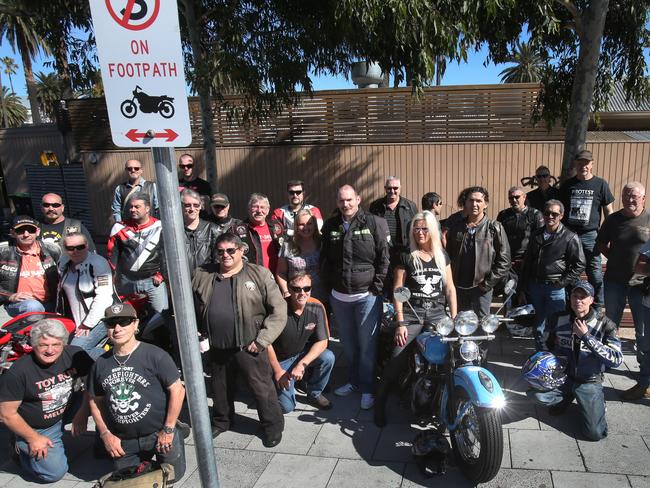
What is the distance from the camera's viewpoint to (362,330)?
14.2 feet

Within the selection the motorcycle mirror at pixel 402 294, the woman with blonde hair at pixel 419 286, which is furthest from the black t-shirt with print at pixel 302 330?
the motorcycle mirror at pixel 402 294

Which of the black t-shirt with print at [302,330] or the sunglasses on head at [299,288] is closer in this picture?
the sunglasses on head at [299,288]

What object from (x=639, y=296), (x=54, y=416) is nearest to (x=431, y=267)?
(x=639, y=296)

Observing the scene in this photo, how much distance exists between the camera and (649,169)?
8.84 m

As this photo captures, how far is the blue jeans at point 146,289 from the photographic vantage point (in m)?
4.74

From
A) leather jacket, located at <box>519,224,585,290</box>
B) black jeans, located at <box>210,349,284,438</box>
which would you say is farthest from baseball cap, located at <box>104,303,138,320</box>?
leather jacket, located at <box>519,224,585,290</box>

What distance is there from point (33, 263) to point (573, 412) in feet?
16.8

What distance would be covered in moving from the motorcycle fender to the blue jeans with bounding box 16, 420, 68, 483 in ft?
9.54

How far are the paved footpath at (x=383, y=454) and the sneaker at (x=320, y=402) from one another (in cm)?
6

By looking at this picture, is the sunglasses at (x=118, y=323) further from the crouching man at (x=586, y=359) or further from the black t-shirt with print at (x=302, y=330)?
the crouching man at (x=586, y=359)

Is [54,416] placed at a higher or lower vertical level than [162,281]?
lower

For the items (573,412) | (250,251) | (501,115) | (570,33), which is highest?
(570,33)

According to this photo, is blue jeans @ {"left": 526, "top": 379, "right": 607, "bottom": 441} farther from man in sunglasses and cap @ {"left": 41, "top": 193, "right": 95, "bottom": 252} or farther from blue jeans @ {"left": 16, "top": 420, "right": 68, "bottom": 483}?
man in sunglasses and cap @ {"left": 41, "top": 193, "right": 95, "bottom": 252}

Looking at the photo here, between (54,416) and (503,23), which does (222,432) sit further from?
(503,23)
